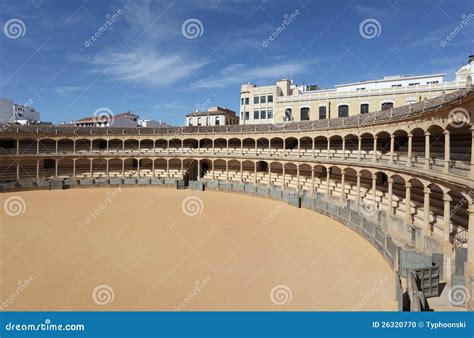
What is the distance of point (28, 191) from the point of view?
121 ft

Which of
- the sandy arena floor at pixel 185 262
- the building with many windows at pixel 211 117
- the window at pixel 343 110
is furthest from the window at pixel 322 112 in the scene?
the building with many windows at pixel 211 117

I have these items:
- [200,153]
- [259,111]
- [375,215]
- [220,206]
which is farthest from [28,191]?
[375,215]

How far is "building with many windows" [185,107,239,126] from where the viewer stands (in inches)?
2483

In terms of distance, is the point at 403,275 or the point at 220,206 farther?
the point at 220,206

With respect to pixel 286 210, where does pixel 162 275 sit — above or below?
below

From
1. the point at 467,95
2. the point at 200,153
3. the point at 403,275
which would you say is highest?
the point at 200,153

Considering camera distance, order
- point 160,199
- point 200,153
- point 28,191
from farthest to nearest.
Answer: point 200,153
point 28,191
point 160,199

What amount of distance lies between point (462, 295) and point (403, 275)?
2.07 meters

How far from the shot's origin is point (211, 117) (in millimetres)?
63281

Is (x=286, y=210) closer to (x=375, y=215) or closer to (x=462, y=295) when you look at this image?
(x=375, y=215)

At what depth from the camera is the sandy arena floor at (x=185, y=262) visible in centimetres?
1166

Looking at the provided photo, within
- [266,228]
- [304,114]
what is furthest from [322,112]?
[266,228]

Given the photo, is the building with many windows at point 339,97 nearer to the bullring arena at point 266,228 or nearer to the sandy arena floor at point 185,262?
the bullring arena at point 266,228

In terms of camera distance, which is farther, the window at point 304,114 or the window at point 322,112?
the window at point 304,114
